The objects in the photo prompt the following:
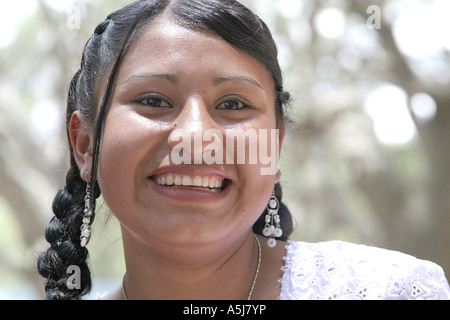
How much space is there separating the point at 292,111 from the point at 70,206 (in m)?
0.97

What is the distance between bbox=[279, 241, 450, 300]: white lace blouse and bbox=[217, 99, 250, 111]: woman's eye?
2.13 ft

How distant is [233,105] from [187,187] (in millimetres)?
330

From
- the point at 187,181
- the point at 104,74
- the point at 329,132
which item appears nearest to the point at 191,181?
the point at 187,181

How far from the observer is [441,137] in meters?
6.33

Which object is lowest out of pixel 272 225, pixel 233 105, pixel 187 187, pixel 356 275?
pixel 356 275

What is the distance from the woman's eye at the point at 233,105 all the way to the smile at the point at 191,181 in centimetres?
24

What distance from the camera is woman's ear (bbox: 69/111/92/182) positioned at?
2.11 meters

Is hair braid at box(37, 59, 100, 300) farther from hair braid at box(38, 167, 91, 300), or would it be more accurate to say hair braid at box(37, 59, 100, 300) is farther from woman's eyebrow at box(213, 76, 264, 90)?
woman's eyebrow at box(213, 76, 264, 90)

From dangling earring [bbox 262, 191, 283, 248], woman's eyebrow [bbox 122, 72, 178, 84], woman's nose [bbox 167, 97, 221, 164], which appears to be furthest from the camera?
dangling earring [bbox 262, 191, 283, 248]

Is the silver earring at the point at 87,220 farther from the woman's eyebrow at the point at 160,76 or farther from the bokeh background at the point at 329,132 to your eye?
the bokeh background at the point at 329,132

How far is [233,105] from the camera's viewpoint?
6.34 ft

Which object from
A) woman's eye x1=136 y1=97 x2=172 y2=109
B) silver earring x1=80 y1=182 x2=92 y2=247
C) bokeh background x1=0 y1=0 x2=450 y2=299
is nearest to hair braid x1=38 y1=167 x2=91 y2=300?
silver earring x1=80 y1=182 x2=92 y2=247

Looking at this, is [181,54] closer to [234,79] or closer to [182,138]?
[234,79]

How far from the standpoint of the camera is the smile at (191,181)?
1.78 meters
